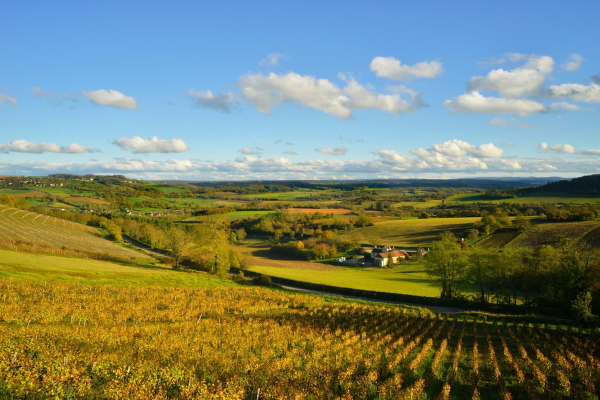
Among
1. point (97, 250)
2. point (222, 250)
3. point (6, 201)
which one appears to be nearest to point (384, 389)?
point (222, 250)

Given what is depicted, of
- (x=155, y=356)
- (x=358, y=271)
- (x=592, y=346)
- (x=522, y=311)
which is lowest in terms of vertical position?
(x=358, y=271)

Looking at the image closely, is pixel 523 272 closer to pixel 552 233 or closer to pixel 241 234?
pixel 552 233

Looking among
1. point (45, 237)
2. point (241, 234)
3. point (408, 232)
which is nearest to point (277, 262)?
point (241, 234)

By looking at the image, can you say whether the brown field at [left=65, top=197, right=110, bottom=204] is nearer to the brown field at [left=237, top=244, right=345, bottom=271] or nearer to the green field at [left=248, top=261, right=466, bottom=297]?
the brown field at [left=237, top=244, right=345, bottom=271]

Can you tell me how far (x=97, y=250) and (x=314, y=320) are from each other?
65063mm

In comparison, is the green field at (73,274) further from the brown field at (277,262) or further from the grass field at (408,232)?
the grass field at (408,232)

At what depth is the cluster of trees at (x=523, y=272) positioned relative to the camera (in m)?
40.6

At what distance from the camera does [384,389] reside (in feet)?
55.8

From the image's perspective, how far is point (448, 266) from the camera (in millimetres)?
54156

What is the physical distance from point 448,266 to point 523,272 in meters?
10.3

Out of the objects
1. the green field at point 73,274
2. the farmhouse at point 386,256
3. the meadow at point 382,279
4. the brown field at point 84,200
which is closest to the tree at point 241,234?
the meadow at point 382,279

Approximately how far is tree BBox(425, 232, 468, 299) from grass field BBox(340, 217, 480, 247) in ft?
171

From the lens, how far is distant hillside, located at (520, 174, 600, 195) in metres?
169

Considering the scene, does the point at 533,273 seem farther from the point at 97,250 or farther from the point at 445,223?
the point at 97,250
